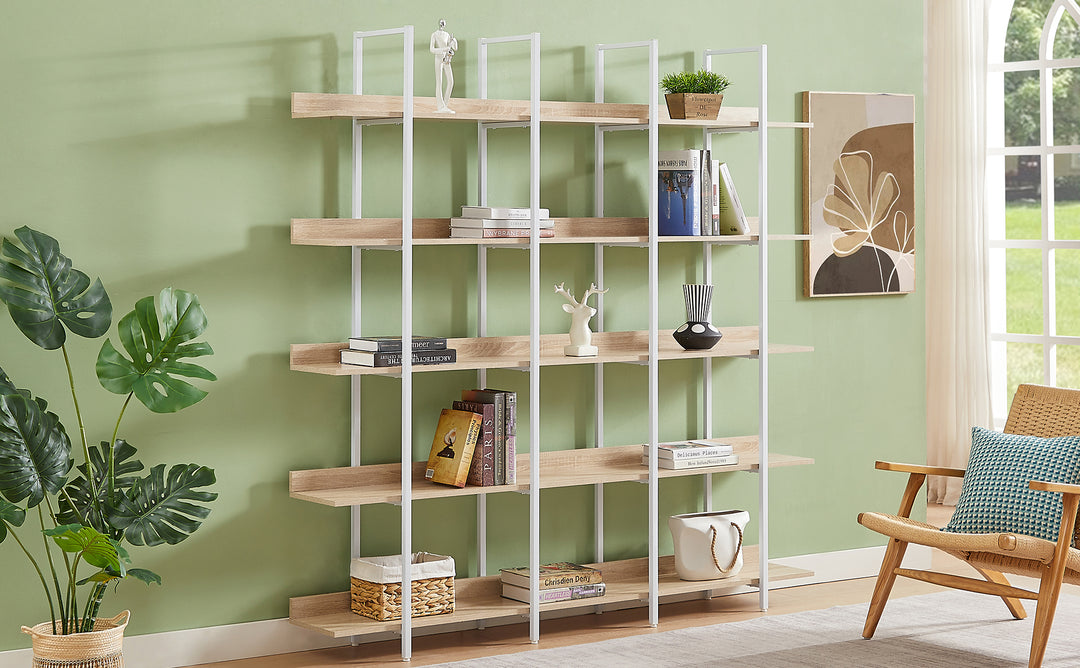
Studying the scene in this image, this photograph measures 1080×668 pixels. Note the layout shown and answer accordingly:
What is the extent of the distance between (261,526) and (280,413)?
14.4 inches

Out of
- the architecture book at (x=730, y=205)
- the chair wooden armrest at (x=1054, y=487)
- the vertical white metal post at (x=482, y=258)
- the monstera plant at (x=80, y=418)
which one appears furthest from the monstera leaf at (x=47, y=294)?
the chair wooden armrest at (x=1054, y=487)

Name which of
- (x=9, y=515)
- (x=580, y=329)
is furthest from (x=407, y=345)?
(x=9, y=515)

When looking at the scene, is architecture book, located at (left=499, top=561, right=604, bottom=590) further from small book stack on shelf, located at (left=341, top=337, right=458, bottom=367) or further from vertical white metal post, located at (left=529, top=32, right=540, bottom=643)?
small book stack on shelf, located at (left=341, top=337, right=458, bottom=367)

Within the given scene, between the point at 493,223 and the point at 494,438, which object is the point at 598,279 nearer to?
the point at 493,223

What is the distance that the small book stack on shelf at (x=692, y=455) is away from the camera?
4.88 metres

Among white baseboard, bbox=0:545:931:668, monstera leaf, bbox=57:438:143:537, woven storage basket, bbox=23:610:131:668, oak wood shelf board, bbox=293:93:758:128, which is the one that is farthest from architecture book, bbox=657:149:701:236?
woven storage basket, bbox=23:610:131:668

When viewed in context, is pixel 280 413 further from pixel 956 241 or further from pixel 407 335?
pixel 956 241

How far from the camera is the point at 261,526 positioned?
442 centimetres

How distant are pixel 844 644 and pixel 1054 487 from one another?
0.89 meters

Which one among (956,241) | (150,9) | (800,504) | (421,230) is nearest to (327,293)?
(421,230)

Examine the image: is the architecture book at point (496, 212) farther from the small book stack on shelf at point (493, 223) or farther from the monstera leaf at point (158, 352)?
the monstera leaf at point (158, 352)

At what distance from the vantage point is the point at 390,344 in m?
4.29

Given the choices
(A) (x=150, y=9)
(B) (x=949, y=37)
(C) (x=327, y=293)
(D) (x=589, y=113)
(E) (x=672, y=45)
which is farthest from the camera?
(B) (x=949, y=37)

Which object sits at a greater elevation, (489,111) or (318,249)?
(489,111)
